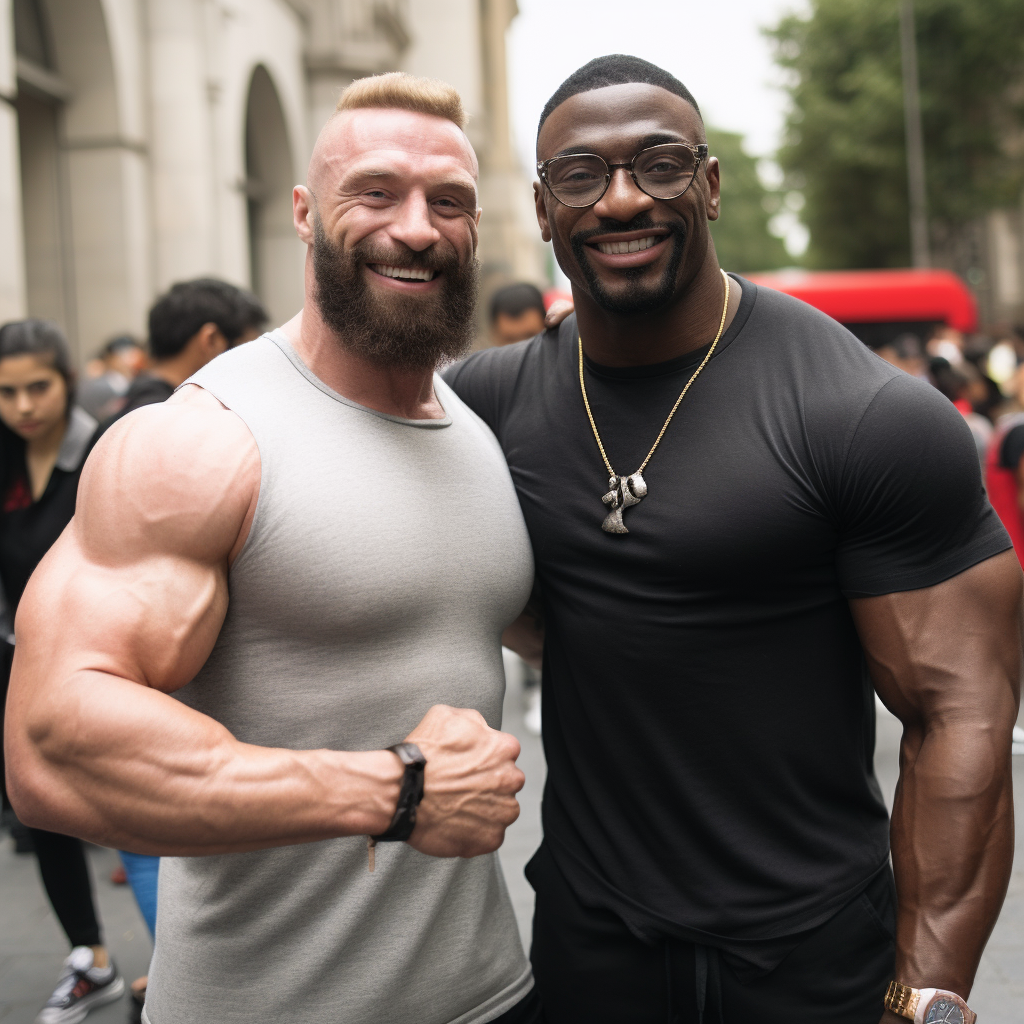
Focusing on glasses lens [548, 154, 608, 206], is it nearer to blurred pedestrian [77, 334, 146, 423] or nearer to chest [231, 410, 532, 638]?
chest [231, 410, 532, 638]

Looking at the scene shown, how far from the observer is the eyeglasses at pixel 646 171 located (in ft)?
7.16

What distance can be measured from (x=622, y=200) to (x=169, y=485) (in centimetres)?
98

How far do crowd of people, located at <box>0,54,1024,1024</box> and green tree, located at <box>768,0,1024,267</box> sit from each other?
30.5 m

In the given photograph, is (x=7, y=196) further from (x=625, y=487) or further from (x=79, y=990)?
(x=625, y=487)

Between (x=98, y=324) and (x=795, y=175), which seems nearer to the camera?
(x=98, y=324)

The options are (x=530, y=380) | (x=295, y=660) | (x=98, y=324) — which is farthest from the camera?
(x=98, y=324)

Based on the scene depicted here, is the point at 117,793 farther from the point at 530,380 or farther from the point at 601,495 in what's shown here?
the point at 530,380

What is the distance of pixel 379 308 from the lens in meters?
2.15

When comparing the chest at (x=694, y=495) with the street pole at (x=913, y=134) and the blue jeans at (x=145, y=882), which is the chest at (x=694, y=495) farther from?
the street pole at (x=913, y=134)

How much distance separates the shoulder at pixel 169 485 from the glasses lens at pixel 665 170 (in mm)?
900

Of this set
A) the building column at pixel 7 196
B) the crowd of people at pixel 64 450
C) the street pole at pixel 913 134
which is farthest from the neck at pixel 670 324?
the street pole at pixel 913 134

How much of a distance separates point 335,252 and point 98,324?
1152 cm

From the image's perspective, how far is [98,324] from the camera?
1277 centimetres

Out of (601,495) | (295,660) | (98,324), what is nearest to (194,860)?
(295,660)
